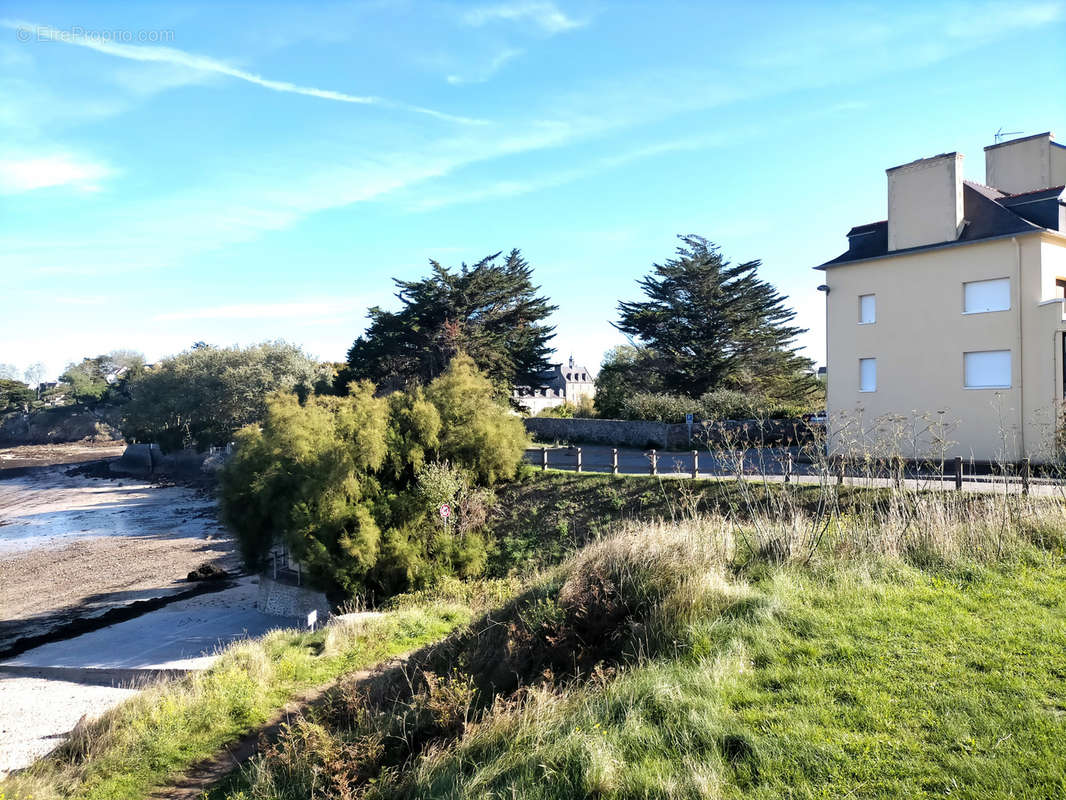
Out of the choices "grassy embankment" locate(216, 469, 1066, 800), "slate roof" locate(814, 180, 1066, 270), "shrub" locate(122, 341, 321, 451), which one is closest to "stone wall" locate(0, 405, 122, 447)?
"shrub" locate(122, 341, 321, 451)

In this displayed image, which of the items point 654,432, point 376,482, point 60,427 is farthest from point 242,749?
point 60,427

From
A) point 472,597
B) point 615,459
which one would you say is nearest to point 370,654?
point 472,597

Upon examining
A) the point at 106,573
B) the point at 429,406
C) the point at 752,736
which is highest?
the point at 429,406

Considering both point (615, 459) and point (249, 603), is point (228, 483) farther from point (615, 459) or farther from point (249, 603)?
point (615, 459)

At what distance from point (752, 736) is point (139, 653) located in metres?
16.8

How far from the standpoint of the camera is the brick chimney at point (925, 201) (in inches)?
815

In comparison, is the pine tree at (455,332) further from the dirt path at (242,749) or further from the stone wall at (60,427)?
the stone wall at (60,427)

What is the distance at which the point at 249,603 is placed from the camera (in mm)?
21453

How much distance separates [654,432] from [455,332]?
1311 centimetres

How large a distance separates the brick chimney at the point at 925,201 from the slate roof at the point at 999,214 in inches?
12.7

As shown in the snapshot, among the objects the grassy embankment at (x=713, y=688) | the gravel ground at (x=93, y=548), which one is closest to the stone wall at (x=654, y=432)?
the gravel ground at (x=93, y=548)

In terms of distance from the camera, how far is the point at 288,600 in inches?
776

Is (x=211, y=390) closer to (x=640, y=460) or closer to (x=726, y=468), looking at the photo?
(x=640, y=460)

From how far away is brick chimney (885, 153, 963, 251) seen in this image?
20703 millimetres
